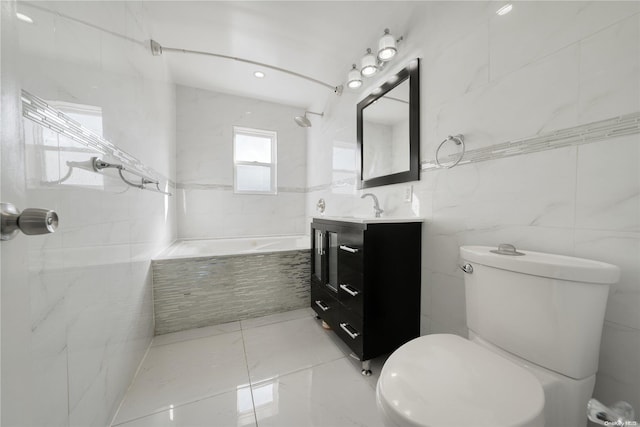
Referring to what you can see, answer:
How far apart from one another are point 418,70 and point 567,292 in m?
1.43

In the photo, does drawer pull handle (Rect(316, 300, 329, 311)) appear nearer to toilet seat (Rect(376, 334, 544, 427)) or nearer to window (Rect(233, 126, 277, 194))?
toilet seat (Rect(376, 334, 544, 427))

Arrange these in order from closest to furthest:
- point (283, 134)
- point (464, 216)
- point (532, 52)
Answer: point (532, 52)
point (464, 216)
point (283, 134)

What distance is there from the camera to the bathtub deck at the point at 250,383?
105 cm

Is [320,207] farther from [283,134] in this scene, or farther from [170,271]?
[170,271]

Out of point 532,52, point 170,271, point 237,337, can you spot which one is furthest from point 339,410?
point 532,52

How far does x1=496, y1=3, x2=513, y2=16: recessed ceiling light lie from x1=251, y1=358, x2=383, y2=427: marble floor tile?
198cm

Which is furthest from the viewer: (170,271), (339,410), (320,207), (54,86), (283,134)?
(283,134)

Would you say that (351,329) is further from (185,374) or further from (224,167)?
(224,167)

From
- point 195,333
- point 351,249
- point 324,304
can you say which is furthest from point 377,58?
point 195,333

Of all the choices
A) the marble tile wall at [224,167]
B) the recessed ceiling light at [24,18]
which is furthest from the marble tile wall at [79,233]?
the marble tile wall at [224,167]

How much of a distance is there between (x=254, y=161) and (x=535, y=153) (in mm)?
2954

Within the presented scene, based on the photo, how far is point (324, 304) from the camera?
1.73 meters

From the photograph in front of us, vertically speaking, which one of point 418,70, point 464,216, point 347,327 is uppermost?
point 418,70

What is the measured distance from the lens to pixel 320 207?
2842 mm
